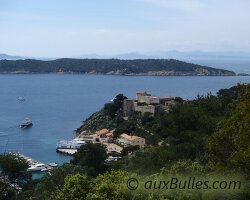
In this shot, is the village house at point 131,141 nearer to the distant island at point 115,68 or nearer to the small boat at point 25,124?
the small boat at point 25,124

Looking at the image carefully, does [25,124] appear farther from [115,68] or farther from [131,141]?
[115,68]

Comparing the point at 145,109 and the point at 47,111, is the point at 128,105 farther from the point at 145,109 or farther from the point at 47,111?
the point at 47,111

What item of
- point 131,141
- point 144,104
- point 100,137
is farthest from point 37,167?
point 144,104

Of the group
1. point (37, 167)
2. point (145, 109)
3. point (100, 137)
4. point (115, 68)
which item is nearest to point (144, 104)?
point (145, 109)

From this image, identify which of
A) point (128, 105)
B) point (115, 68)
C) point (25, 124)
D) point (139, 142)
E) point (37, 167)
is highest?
point (115, 68)

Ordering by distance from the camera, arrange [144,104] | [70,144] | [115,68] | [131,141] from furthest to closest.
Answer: [115,68] → [144,104] → [70,144] → [131,141]

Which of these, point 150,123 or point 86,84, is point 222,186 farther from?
point 86,84

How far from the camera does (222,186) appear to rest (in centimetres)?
527

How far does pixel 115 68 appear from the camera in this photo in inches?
3816

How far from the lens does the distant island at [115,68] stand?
9238 centimetres

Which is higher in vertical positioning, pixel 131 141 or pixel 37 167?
pixel 131 141

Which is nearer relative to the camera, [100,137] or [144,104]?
[100,137]

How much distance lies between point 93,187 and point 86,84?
68616 mm

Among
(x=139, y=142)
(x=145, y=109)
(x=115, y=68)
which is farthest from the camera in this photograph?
(x=115, y=68)
